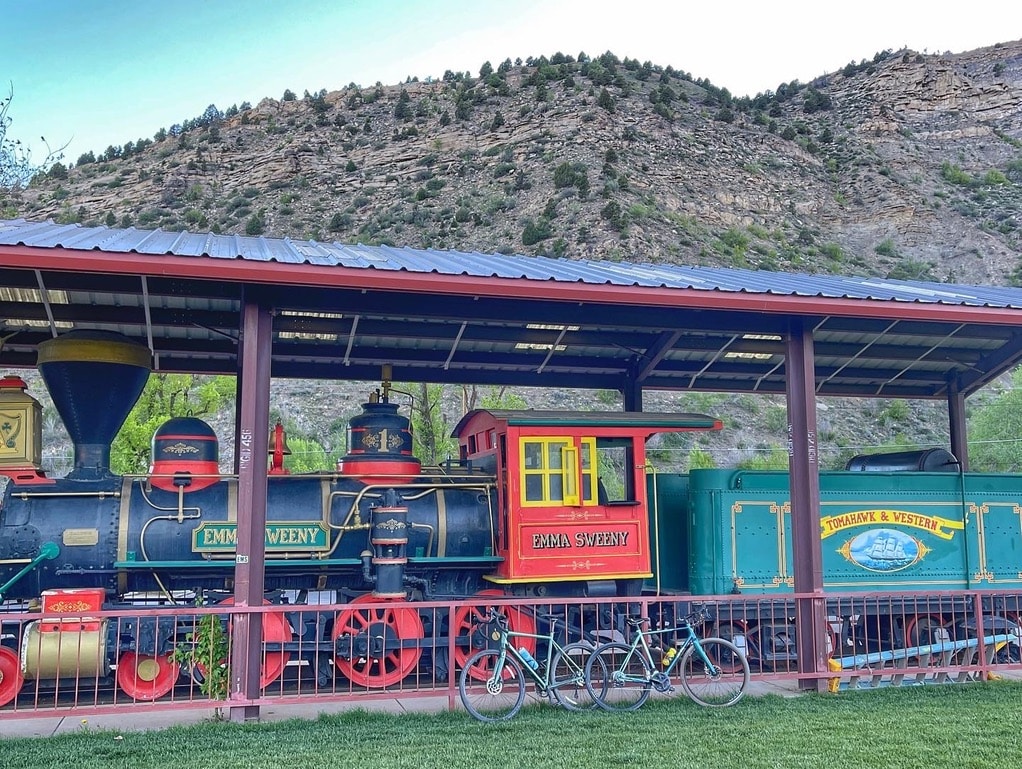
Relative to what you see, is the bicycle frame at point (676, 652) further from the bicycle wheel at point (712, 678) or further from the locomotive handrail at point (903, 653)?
the locomotive handrail at point (903, 653)

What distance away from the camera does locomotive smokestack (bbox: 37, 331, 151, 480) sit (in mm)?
8758

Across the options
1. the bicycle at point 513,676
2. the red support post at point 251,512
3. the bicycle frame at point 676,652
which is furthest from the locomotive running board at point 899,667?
the red support post at point 251,512

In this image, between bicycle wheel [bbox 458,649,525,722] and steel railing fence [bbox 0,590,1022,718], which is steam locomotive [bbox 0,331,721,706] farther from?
bicycle wheel [bbox 458,649,525,722]

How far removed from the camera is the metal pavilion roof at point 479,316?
7547 mm

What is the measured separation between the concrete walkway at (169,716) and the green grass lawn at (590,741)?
0.88 feet

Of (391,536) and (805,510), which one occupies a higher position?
(805,510)

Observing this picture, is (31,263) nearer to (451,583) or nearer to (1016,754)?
(451,583)

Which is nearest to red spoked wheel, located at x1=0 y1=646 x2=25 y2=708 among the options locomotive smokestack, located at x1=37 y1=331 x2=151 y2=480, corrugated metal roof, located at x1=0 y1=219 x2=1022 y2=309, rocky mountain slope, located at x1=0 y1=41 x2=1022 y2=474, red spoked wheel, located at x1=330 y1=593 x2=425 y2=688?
locomotive smokestack, located at x1=37 y1=331 x2=151 y2=480

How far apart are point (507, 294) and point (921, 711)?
5170mm

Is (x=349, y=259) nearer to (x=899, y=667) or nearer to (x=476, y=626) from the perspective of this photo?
(x=476, y=626)

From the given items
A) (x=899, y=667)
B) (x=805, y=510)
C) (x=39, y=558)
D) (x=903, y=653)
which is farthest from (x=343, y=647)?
(x=903, y=653)

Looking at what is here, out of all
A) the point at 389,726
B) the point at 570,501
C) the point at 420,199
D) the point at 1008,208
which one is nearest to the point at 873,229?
the point at 1008,208

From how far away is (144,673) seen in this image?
338 inches

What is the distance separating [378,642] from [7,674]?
11.0 feet
